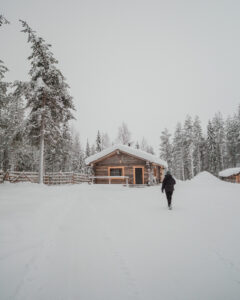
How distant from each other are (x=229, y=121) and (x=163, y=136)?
18.6 metres

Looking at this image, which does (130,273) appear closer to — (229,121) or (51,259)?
(51,259)

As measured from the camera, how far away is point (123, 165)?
19.3m

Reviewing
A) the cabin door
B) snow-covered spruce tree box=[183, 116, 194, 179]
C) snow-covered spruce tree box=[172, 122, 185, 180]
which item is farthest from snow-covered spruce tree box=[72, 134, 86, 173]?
snow-covered spruce tree box=[183, 116, 194, 179]

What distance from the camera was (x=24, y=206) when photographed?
621cm

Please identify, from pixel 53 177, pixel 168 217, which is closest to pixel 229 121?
pixel 53 177

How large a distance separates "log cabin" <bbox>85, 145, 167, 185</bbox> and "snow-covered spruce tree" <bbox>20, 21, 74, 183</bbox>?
5837 mm

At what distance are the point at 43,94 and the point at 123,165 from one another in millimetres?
10876

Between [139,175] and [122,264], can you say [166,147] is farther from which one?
[122,264]

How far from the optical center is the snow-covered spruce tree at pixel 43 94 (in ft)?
47.8

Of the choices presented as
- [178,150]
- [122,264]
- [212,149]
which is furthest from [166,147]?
[122,264]

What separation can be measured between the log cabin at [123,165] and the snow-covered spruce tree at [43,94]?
19.2ft

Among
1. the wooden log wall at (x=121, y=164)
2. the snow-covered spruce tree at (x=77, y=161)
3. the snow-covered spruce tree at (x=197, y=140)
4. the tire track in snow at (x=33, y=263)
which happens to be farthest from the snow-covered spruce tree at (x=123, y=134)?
the tire track in snow at (x=33, y=263)

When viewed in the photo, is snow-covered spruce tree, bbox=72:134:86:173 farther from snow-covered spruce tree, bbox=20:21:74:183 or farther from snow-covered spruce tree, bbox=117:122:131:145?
snow-covered spruce tree, bbox=20:21:74:183

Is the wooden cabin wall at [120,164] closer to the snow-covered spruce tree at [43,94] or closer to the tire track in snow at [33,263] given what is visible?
the snow-covered spruce tree at [43,94]
